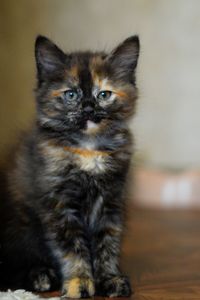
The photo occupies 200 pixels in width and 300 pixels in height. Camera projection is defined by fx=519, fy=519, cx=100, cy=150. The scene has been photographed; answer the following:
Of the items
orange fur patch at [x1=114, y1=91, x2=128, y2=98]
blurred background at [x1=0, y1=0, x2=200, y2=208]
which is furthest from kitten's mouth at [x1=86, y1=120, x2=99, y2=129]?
blurred background at [x1=0, y1=0, x2=200, y2=208]

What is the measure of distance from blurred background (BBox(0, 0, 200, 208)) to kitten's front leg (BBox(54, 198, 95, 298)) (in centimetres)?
160

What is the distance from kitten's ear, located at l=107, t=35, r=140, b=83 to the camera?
5.61 feet

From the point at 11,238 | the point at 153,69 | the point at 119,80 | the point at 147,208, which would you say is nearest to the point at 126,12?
the point at 153,69

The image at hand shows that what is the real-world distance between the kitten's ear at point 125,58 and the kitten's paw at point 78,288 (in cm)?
66

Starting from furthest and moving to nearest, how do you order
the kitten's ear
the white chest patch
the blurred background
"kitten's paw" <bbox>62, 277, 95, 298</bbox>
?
the blurred background < the kitten's ear < the white chest patch < "kitten's paw" <bbox>62, 277, 95, 298</bbox>

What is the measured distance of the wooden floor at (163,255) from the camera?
5.44 feet

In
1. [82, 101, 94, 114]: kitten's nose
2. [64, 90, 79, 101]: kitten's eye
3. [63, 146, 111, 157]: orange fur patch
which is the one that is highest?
[64, 90, 79, 101]: kitten's eye

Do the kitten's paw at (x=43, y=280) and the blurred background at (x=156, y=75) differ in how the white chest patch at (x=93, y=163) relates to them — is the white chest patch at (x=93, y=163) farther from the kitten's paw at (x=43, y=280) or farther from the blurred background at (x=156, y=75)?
the blurred background at (x=156, y=75)

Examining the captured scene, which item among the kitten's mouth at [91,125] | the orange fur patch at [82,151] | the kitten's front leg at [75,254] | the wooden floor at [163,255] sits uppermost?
the kitten's mouth at [91,125]

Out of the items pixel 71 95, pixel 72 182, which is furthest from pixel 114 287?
pixel 71 95

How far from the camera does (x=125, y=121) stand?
1.71m

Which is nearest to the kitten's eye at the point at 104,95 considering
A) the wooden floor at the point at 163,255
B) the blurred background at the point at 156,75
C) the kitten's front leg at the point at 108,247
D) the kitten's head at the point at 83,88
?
the kitten's head at the point at 83,88

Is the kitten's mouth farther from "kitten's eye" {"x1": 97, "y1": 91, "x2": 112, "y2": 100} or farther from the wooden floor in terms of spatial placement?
the wooden floor

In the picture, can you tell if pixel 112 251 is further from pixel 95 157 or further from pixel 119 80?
pixel 119 80
